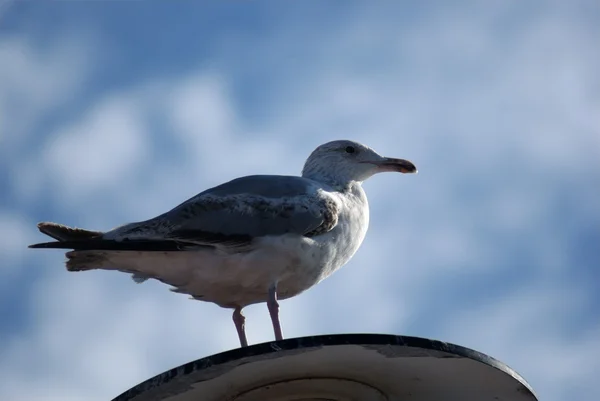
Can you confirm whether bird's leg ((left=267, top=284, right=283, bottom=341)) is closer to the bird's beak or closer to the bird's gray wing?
the bird's gray wing

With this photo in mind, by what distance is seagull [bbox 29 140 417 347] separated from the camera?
6566 mm

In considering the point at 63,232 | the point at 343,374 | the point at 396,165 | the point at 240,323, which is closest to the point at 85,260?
the point at 63,232

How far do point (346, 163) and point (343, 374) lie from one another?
297 cm

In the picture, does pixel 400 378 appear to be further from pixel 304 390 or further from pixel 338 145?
pixel 338 145

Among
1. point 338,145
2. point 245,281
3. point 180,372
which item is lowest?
point 180,372

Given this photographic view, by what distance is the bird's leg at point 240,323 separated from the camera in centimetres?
715

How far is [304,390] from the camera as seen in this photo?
17.9ft

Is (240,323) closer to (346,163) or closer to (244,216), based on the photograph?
(244,216)

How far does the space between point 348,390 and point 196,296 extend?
5.75ft

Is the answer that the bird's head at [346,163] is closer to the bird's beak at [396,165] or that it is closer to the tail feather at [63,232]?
the bird's beak at [396,165]

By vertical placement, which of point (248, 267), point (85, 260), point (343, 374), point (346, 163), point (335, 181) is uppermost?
point (346, 163)

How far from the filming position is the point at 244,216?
22.1ft

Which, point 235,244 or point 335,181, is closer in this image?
point 235,244

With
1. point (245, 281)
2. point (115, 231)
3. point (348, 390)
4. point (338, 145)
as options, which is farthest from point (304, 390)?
point (338, 145)
